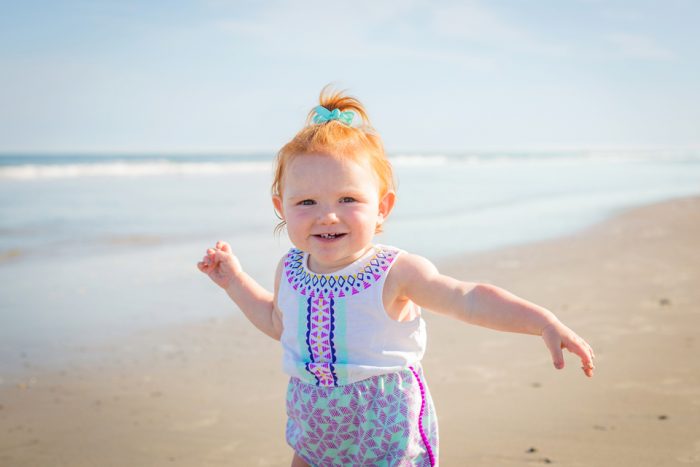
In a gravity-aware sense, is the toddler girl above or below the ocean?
below

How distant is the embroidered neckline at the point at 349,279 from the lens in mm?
2199

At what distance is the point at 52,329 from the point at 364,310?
3.32 meters

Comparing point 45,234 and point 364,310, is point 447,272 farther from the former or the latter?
point 45,234

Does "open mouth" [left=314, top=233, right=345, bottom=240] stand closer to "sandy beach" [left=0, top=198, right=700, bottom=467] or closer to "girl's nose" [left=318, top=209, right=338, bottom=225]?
"girl's nose" [left=318, top=209, right=338, bottom=225]

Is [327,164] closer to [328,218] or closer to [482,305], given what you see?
[328,218]

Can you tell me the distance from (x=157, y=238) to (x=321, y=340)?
7031 millimetres

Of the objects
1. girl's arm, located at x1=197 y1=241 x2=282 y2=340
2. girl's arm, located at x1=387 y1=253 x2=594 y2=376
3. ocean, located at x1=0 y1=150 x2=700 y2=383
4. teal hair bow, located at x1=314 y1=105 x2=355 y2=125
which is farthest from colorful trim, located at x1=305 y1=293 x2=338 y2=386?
ocean, located at x1=0 y1=150 x2=700 y2=383

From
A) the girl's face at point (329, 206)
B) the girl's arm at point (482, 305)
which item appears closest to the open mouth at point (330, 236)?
the girl's face at point (329, 206)

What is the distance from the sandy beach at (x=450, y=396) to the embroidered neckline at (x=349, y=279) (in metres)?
1.00

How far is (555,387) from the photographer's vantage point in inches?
138

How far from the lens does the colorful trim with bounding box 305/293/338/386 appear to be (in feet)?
7.16

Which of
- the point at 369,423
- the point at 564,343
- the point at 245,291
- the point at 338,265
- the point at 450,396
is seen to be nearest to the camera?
the point at 564,343

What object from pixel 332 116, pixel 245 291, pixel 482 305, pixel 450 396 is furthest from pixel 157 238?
pixel 482 305

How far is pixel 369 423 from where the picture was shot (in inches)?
84.9
